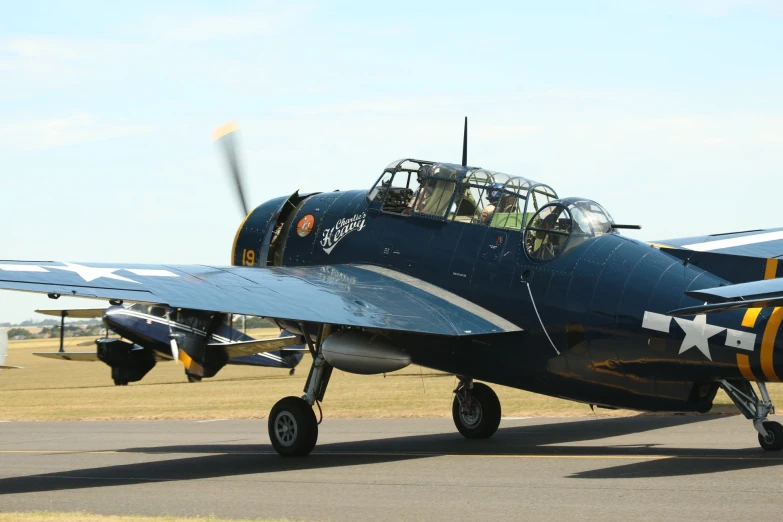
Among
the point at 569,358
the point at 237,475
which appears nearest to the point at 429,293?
the point at 569,358

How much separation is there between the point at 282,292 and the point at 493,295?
9.81 feet

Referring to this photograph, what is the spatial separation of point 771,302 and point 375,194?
7783mm

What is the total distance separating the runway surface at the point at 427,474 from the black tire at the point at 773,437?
0.29m

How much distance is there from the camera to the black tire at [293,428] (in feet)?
50.0

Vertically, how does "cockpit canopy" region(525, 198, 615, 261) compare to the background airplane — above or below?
above

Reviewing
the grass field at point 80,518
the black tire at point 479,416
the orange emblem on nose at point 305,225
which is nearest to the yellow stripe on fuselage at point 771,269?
the black tire at point 479,416

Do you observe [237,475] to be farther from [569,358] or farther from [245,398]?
[245,398]

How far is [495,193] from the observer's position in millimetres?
15773

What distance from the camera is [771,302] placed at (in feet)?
36.0

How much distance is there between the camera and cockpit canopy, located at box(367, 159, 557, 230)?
15492 mm

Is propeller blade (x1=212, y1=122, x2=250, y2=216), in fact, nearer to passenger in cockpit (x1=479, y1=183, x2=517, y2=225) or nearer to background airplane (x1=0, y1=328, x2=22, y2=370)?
passenger in cockpit (x1=479, y1=183, x2=517, y2=225)

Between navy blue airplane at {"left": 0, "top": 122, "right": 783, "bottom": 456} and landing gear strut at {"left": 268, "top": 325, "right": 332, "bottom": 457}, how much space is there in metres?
0.02

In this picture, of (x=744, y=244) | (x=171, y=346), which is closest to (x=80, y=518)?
(x=744, y=244)

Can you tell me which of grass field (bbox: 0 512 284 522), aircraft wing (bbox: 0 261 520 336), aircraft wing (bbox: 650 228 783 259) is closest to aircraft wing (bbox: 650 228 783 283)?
aircraft wing (bbox: 650 228 783 259)
